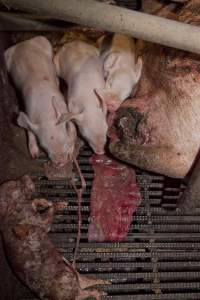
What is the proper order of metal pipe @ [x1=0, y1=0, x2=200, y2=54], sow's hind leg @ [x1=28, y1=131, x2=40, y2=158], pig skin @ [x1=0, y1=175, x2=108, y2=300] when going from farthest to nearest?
sow's hind leg @ [x1=28, y1=131, x2=40, y2=158], pig skin @ [x1=0, y1=175, x2=108, y2=300], metal pipe @ [x1=0, y1=0, x2=200, y2=54]

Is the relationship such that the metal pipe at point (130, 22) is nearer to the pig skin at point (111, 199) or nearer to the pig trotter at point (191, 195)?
the pig trotter at point (191, 195)

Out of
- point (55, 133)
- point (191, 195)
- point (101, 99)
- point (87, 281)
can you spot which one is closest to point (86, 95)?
point (101, 99)

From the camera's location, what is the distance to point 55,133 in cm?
282

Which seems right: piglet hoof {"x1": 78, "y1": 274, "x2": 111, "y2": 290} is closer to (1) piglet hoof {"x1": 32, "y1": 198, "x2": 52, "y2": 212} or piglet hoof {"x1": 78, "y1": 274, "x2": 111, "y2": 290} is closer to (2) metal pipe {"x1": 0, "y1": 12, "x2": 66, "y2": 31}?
(1) piglet hoof {"x1": 32, "y1": 198, "x2": 52, "y2": 212}

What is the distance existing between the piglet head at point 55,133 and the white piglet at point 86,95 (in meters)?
0.08

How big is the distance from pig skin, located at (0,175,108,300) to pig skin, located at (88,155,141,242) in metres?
0.29

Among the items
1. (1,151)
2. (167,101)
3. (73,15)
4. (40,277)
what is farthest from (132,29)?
→ (40,277)

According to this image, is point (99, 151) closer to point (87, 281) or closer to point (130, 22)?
point (87, 281)

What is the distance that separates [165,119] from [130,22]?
1.02m

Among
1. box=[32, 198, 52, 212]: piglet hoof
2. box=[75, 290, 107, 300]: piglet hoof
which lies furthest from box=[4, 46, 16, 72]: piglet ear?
box=[75, 290, 107, 300]: piglet hoof

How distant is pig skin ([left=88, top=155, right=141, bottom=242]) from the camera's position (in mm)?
2752

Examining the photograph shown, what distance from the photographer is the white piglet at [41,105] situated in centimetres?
282

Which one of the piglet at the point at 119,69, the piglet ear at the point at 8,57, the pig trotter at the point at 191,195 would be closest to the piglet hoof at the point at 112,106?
the piglet at the point at 119,69

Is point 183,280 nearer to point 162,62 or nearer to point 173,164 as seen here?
point 173,164
